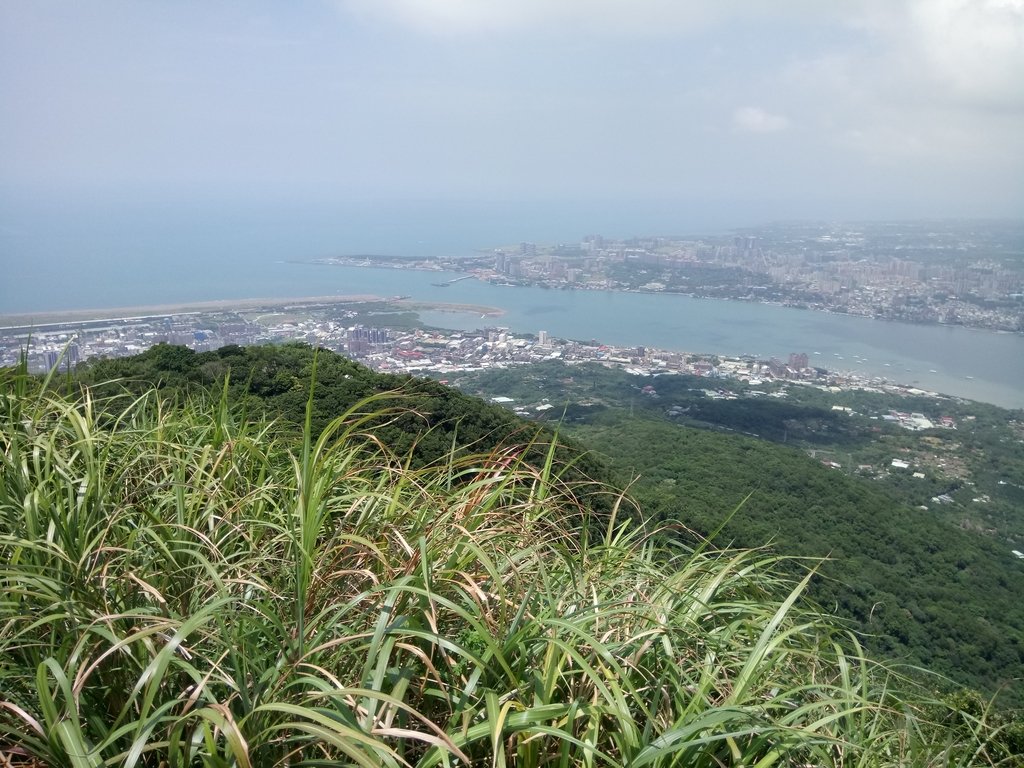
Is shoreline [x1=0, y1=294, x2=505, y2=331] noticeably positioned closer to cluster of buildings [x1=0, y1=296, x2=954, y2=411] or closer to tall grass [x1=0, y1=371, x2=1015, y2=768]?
cluster of buildings [x1=0, y1=296, x2=954, y2=411]

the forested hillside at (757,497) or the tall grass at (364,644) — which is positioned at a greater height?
the tall grass at (364,644)

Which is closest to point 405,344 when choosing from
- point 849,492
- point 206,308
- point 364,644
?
point 206,308

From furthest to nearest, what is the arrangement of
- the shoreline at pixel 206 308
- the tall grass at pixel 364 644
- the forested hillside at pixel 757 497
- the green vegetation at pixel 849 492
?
the shoreline at pixel 206 308 < the green vegetation at pixel 849 492 < the forested hillside at pixel 757 497 < the tall grass at pixel 364 644

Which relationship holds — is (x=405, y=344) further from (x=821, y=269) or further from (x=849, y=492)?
(x=821, y=269)

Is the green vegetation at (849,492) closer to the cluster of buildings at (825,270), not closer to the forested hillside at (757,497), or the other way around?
the forested hillside at (757,497)

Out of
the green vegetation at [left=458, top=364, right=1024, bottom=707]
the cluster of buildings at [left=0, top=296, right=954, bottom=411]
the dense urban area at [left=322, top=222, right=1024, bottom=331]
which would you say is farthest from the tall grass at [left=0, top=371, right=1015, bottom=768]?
the dense urban area at [left=322, top=222, right=1024, bottom=331]

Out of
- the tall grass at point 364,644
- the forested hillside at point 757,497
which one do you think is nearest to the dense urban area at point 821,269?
the forested hillside at point 757,497

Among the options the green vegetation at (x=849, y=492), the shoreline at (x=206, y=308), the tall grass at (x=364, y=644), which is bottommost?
the green vegetation at (x=849, y=492)

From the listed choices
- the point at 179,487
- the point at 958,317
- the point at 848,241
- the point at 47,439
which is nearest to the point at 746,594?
the point at 179,487
